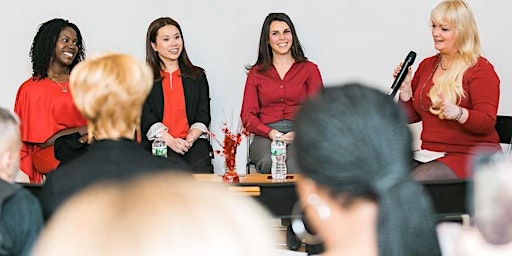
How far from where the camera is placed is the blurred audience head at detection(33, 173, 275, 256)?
803 millimetres

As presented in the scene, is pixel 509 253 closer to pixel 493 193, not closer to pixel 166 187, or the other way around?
pixel 493 193

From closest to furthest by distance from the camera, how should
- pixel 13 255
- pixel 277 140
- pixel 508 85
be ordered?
pixel 13 255 → pixel 277 140 → pixel 508 85

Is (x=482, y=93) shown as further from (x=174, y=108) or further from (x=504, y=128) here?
(x=174, y=108)

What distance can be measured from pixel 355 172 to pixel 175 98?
3948 mm

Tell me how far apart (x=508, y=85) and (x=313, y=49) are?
126 cm

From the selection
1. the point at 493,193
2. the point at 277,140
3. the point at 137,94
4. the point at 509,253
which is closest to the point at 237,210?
the point at 493,193

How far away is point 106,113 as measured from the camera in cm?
229

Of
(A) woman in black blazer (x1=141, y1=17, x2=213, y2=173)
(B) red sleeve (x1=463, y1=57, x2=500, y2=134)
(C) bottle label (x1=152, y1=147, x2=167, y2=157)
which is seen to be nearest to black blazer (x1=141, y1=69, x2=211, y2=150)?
(A) woman in black blazer (x1=141, y1=17, x2=213, y2=173)

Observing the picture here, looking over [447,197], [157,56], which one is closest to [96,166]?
[447,197]

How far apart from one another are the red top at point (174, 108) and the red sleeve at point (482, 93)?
180cm

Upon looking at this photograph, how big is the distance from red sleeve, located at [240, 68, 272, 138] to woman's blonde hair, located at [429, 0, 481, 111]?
1.28 meters

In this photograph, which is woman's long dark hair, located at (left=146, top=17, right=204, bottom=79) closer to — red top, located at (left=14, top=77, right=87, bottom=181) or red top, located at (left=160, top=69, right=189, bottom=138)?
red top, located at (left=160, top=69, right=189, bottom=138)

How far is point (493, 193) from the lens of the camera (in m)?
1.33

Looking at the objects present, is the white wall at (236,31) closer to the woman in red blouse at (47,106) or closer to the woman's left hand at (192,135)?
the woman in red blouse at (47,106)
